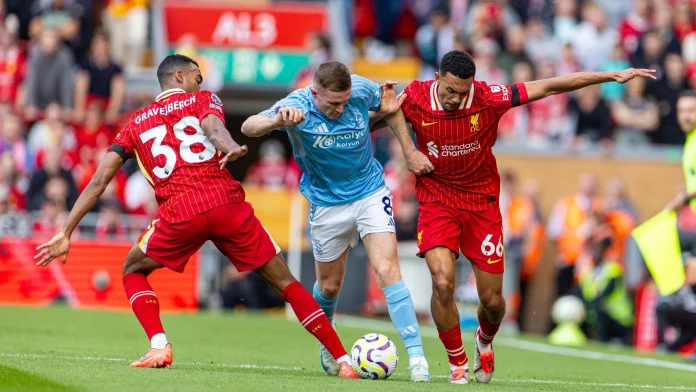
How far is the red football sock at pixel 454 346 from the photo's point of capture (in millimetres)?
9062

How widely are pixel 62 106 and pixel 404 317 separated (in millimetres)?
12655

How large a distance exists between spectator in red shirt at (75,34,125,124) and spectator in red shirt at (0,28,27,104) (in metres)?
1.15

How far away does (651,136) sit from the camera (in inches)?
820

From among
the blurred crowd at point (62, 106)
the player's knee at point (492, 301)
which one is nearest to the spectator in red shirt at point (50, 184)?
the blurred crowd at point (62, 106)

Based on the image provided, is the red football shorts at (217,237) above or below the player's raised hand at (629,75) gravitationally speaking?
below

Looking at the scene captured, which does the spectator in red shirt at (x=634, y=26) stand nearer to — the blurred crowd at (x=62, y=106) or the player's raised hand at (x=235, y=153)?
the blurred crowd at (x=62, y=106)

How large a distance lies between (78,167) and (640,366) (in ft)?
33.7

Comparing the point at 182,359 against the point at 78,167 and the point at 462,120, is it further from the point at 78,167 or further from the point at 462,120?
the point at 78,167

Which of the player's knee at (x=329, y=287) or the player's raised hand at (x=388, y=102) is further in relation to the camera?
the player's knee at (x=329, y=287)

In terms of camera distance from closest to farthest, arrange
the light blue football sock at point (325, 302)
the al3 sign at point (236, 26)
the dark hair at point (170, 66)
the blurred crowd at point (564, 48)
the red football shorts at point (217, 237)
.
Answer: the red football shorts at point (217, 237) → the dark hair at point (170, 66) → the light blue football sock at point (325, 302) → the blurred crowd at point (564, 48) → the al3 sign at point (236, 26)

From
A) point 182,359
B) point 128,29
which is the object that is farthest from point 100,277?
point 182,359

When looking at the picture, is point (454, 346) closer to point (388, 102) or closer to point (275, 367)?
point (275, 367)

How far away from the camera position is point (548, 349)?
14.6 metres

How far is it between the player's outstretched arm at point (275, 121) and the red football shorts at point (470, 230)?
1.45m
